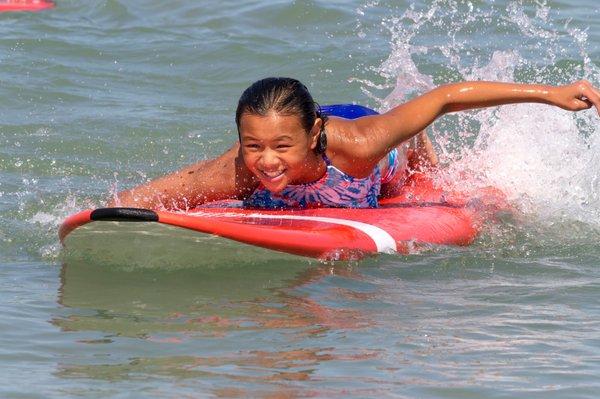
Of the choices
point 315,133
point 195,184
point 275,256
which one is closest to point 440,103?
point 315,133

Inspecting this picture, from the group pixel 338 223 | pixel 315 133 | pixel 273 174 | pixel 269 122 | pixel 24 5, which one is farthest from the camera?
pixel 24 5

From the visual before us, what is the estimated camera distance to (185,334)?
4.50 meters

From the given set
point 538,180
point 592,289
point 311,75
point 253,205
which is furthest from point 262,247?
point 311,75

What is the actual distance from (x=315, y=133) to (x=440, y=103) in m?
0.59

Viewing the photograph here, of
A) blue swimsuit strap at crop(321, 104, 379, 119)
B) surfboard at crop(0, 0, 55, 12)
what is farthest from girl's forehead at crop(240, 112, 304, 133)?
surfboard at crop(0, 0, 55, 12)

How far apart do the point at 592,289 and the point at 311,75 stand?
492 centimetres

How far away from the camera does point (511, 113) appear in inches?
296

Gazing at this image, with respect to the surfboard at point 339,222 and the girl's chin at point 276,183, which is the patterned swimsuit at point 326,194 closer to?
the surfboard at point 339,222

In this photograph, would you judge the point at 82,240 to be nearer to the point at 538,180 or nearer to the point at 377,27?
the point at 538,180

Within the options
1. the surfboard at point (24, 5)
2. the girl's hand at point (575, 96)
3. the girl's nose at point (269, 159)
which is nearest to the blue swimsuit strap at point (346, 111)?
the girl's nose at point (269, 159)

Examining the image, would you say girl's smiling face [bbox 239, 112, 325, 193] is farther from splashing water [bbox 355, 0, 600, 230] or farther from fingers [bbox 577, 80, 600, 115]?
splashing water [bbox 355, 0, 600, 230]

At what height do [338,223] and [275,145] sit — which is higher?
[275,145]

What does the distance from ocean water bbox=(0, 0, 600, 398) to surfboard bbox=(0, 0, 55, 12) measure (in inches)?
5.9

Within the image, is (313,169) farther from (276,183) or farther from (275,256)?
(275,256)
